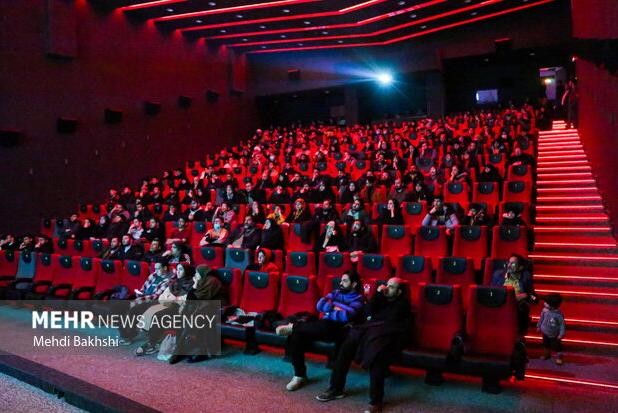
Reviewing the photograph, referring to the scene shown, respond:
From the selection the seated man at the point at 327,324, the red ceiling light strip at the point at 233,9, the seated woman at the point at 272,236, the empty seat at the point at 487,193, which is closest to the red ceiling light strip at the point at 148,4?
the red ceiling light strip at the point at 233,9

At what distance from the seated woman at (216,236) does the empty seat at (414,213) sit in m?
2.27

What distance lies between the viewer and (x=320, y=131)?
1348cm

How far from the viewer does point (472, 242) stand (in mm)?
4797

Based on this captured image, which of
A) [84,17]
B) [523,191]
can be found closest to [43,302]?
[523,191]

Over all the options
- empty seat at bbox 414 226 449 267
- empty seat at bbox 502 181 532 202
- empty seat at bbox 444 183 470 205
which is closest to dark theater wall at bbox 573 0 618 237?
empty seat at bbox 502 181 532 202

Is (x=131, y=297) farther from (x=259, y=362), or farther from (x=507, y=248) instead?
(x=507, y=248)

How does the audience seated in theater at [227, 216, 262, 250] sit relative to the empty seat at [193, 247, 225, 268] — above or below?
above

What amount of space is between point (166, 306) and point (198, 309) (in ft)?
1.11

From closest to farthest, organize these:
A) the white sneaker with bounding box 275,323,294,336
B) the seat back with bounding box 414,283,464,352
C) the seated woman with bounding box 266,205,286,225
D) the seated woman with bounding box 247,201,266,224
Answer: the seat back with bounding box 414,283,464,352, the white sneaker with bounding box 275,323,294,336, the seated woman with bounding box 266,205,286,225, the seated woman with bounding box 247,201,266,224

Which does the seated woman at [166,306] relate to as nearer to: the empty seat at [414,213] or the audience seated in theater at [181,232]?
the audience seated in theater at [181,232]

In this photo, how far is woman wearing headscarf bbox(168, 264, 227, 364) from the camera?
388 centimetres

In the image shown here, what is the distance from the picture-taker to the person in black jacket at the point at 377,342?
301 cm

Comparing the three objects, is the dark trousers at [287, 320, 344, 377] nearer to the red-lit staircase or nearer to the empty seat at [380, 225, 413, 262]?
the red-lit staircase

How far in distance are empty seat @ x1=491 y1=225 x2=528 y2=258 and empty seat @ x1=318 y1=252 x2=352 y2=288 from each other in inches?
54.5
